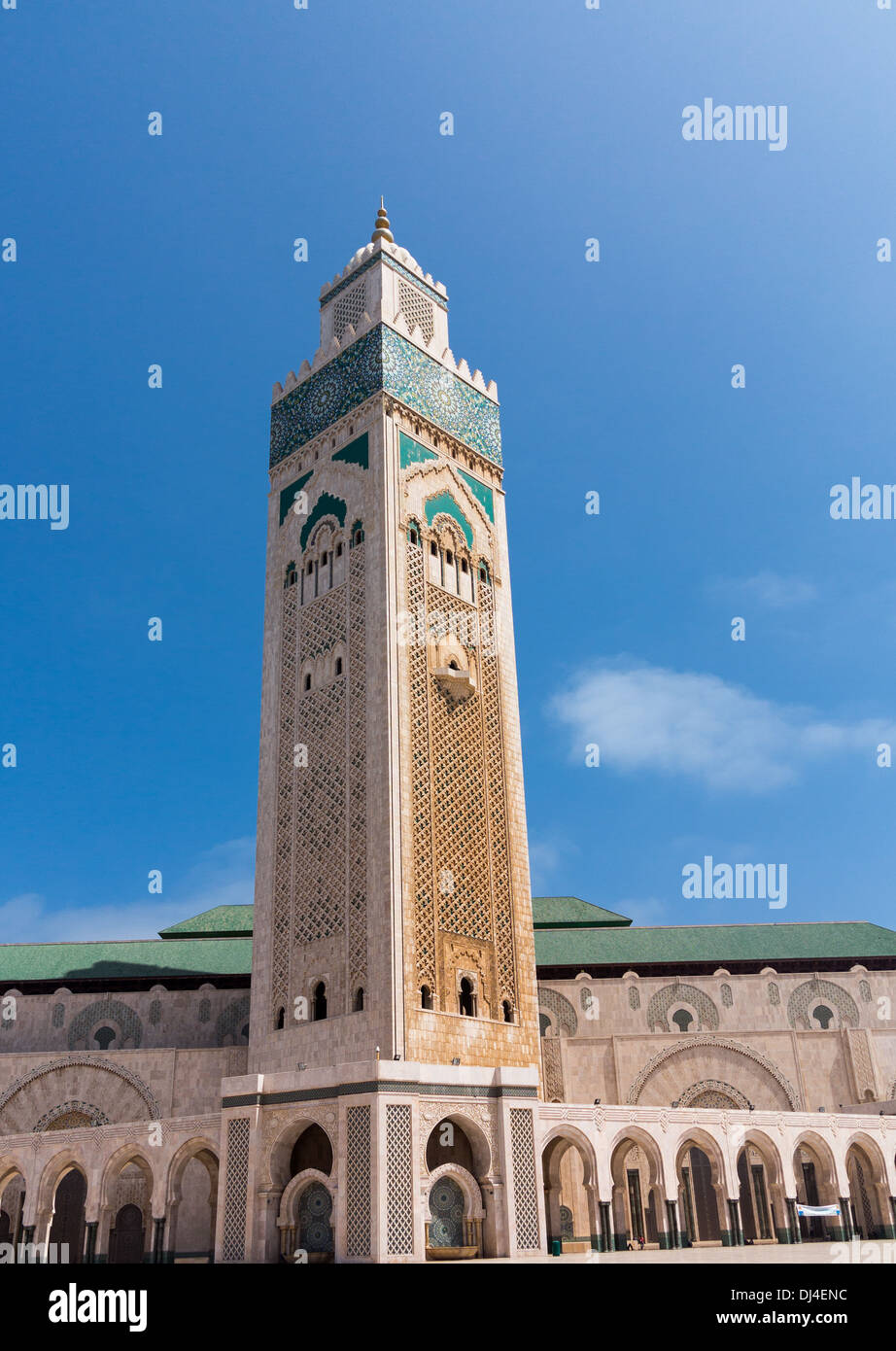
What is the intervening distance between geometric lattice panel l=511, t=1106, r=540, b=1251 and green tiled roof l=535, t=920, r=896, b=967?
9766mm

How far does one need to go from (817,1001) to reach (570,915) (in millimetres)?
7256

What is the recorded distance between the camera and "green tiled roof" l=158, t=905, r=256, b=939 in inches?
1175

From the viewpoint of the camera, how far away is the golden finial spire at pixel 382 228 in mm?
24484

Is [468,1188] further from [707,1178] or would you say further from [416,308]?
[416,308]

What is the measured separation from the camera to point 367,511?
832 inches

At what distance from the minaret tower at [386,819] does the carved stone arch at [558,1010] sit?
7.56 metres

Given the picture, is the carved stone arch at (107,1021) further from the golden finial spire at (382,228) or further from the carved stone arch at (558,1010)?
the golden finial spire at (382,228)

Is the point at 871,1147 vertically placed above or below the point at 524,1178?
above

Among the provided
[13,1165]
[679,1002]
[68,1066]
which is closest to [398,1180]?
[13,1165]

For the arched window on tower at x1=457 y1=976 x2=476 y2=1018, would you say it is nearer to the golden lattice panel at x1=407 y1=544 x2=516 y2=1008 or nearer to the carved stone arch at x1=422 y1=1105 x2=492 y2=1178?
the golden lattice panel at x1=407 y1=544 x2=516 y2=1008

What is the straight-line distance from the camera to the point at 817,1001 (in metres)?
27.0

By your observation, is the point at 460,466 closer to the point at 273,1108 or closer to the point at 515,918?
the point at 515,918

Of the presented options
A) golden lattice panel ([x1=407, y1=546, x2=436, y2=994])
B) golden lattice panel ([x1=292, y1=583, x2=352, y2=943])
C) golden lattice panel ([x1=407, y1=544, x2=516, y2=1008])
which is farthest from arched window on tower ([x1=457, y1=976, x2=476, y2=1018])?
golden lattice panel ([x1=292, y1=583, x2=352, y2=943])

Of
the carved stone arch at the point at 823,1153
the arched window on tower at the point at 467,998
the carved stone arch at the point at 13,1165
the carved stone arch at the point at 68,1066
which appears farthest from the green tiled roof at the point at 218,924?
the carved stone arch at the point at 823,1153
